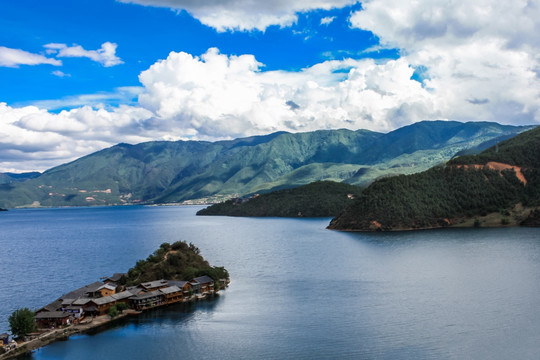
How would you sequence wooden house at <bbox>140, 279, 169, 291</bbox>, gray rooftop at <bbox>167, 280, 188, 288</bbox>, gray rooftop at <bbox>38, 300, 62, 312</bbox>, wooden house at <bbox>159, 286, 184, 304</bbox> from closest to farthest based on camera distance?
gray rooftop at <bbox>38, 300, 62, 312</bbox>, wooden house at <bbox>159, 286, 184, 304</bbox>, wooden house at <bbox>140, 279, 169, 291</bbox>, gray rooftop at <bbox>167, 280, 188, 288</bbox>

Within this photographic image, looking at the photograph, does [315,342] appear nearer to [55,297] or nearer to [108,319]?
[108,319]

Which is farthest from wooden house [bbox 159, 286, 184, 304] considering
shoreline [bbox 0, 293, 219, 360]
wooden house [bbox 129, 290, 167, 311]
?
shoreline [bbox 0, 293, 219, 360]

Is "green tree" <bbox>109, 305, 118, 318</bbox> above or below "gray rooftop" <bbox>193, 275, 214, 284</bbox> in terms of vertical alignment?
below

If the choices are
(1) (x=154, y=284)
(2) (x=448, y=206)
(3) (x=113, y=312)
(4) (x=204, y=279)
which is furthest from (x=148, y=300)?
(2) (x=448, y=206)

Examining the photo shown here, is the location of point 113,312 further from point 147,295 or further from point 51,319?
point 51,319

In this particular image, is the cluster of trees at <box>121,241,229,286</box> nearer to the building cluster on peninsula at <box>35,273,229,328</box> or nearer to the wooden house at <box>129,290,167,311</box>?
the building cluster on peninsula at <box>35,273,229,328</box>

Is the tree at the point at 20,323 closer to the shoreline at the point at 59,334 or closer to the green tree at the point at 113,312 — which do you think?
the shoreline at the point at 59,334
